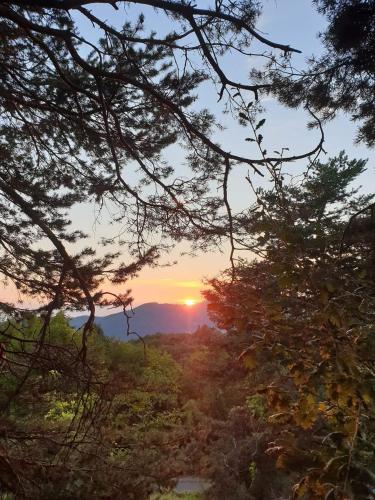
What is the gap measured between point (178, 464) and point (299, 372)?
562 centimetres

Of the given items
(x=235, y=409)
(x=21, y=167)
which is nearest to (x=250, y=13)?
(x=21, y=167)

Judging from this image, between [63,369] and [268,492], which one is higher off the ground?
[63,369]

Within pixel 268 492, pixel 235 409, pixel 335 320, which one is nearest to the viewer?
pixel 335 320

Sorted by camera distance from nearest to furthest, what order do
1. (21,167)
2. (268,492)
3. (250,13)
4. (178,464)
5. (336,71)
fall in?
(250,13) < (336,71) < (21,167) < (178,464) < (268,492)

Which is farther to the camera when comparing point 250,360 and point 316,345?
point 316,345

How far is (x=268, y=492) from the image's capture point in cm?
921

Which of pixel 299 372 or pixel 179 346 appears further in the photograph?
pixel 179 346

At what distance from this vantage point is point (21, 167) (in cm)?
543

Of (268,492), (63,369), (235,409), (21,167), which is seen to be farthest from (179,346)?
(63,369)

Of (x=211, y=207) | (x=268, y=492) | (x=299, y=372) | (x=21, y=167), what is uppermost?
(x=21, y=167)

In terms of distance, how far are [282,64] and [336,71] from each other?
165 centimetres

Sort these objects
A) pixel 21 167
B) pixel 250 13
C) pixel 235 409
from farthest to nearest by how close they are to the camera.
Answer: pixel 235 409, pixel 21 167, pixel 250 13

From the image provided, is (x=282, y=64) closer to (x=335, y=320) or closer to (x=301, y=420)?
(x=335, y=320)

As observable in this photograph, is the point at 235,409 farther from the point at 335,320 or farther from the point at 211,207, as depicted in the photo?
the point at 335,320
